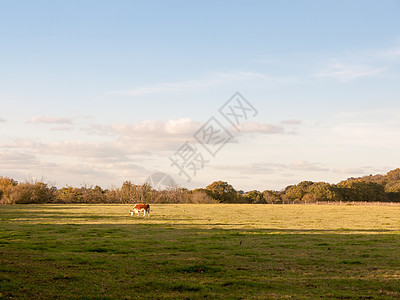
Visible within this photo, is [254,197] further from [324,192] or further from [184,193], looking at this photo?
[184,193]

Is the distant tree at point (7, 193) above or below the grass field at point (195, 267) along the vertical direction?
above

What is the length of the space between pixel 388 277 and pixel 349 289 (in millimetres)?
2297

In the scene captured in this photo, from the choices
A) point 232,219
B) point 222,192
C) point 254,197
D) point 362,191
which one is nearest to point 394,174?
point 362,191

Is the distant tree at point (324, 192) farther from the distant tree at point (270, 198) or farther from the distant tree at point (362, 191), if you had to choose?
the distant tree at point (270, 198)

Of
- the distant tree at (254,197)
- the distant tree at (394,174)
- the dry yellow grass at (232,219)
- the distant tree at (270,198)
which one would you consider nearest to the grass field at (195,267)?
the dry yellow grass at (232,219)

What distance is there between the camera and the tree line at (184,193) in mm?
73250

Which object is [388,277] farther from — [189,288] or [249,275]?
[189,288]

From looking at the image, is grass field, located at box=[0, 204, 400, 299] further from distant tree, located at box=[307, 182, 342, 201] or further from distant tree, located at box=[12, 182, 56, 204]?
distant tree, located at box=[307, 182, 342, 201]

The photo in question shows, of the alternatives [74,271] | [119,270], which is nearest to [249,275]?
[119,270]

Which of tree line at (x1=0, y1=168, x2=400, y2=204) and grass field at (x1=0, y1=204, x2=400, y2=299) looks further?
tree line at (x1=0, y1=168, x2=400, y2=204)

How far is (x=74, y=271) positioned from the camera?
12117mm

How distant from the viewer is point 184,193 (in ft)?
295

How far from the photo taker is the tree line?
7325 centimetres

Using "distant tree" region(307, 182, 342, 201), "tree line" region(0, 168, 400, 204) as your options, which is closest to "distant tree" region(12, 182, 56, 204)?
"tree line" region(0, 168, 400, 204)
